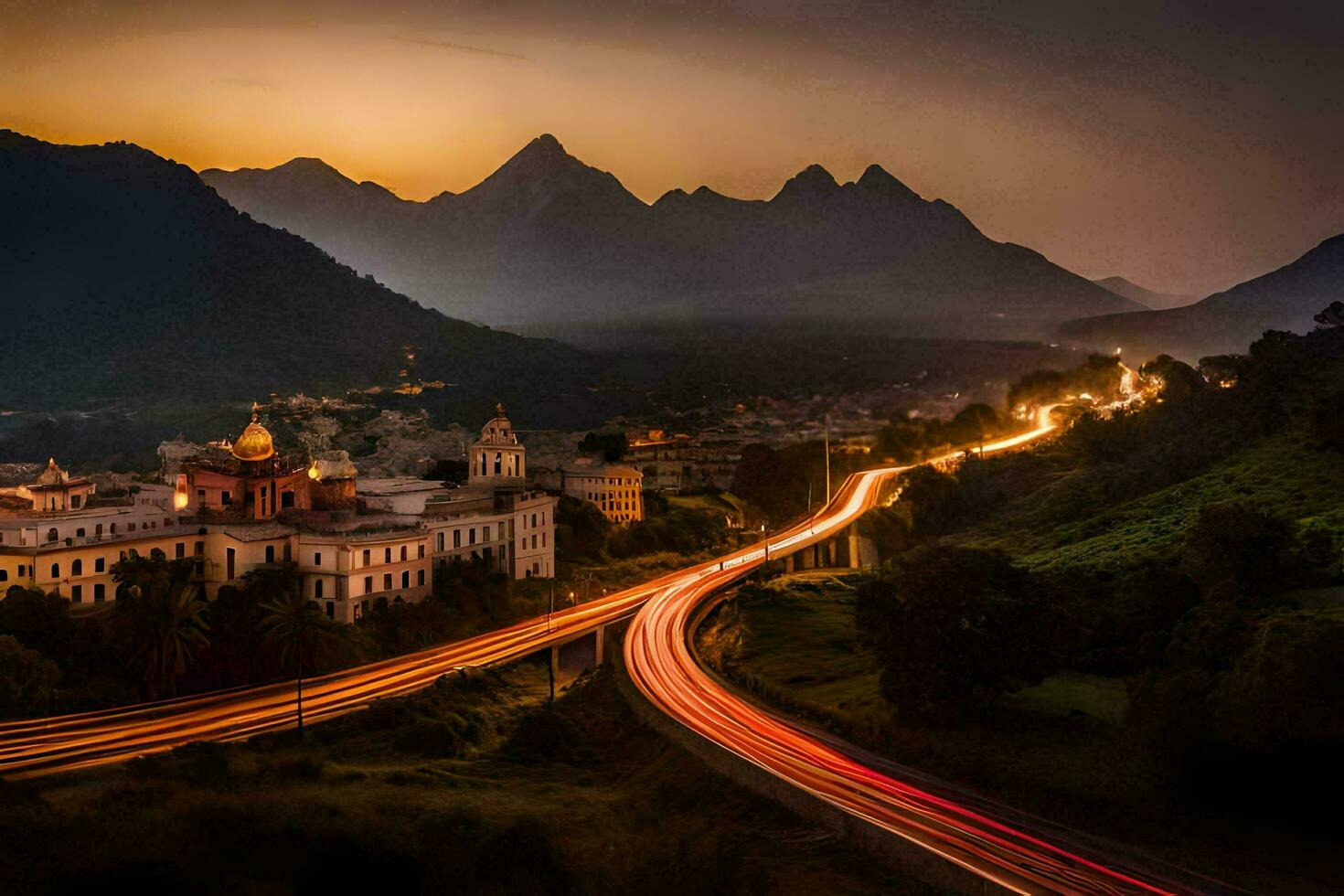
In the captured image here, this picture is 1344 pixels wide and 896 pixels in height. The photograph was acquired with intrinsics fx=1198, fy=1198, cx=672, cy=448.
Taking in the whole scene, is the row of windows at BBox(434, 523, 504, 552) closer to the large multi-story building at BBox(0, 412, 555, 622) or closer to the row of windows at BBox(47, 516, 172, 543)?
the large multi-story building at BBox(0, 412, 555, 622)

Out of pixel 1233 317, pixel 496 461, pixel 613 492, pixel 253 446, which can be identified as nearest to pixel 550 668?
pixel 253 446

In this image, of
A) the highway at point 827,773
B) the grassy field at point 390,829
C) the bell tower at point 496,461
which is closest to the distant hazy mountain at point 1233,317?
the bell tower at point 496,461

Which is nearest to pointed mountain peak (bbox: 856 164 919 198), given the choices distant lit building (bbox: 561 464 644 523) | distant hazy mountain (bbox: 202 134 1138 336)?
distant hazy mountain (bbox: 202 134 1138 336)

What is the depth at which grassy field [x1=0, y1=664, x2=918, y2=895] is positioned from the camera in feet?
89.3

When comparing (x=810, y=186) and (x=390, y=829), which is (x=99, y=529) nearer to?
(x=390, y=829)

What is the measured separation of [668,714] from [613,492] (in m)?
43.6

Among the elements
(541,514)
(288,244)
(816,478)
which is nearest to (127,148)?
(288,244)

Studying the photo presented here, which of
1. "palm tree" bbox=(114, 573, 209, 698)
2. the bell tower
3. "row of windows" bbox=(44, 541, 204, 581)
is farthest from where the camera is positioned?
the bell tower

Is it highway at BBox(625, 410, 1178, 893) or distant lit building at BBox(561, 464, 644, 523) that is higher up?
distant lit building at BBox(561, 464, 644, 523)

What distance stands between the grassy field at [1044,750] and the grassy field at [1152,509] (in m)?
12.8

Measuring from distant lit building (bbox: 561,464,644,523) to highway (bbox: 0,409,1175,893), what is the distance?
22879 mm

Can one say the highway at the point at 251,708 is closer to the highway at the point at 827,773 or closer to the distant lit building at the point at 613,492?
the highway at the point at 827,773

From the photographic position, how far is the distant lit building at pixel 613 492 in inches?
3209

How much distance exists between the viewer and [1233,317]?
11412 centimetres
